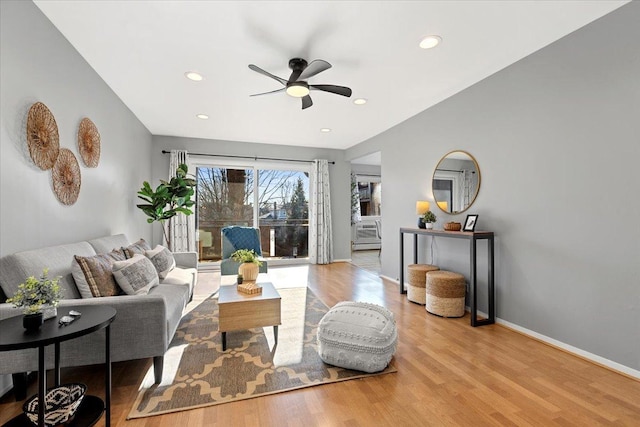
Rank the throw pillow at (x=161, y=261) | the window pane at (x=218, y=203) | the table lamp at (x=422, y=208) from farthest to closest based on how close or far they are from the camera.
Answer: the window pane at (x=218, y=203)
the table lamp at (x=422, y=208)
the throw pillow at (x=161, y=261)

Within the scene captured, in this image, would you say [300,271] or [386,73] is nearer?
[386,73]

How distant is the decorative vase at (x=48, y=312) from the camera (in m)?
1.46

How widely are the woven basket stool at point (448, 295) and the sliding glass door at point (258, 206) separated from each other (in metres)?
3.83

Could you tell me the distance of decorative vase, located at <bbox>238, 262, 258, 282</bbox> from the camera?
2.86 m

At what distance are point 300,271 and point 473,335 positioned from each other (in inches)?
136

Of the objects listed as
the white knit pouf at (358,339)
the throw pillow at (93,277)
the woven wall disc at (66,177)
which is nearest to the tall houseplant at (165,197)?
the woven wall disc at (66,177)

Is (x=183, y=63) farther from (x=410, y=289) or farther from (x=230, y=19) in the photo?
(x=410, y=289)

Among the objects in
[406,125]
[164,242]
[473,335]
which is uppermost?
[406,125]

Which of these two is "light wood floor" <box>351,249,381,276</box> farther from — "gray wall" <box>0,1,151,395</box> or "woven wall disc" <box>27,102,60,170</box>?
"woven wall disc" <box>27,102,60,170</box>

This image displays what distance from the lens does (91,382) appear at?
2.03m

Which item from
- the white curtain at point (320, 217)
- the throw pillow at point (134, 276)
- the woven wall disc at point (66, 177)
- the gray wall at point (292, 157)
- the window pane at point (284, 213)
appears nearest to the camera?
the throw pillow at point (134, 276)

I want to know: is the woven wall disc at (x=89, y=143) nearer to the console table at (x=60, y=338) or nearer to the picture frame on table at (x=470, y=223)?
the console table at (x=60, y=338)

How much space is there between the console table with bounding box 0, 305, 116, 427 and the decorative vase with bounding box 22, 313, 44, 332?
0.02m

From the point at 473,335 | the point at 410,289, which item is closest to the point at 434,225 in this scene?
the point at 410,289
